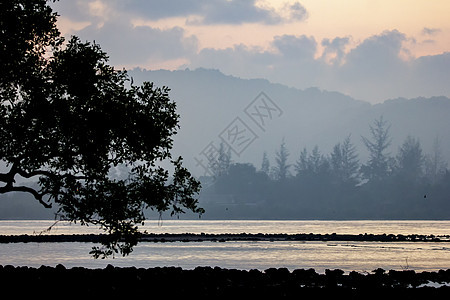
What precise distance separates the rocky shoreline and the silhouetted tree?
8.75ft

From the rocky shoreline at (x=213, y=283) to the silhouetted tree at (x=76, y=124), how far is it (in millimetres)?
2666

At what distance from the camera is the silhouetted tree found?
37156 millimetres

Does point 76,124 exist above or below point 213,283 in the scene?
above

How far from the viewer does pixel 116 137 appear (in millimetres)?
38000

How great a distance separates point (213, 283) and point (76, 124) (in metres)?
10.7

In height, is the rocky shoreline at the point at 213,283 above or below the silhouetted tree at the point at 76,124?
below

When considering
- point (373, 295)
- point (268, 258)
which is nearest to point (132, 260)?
point (268, 258)

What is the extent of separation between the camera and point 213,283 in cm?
3912

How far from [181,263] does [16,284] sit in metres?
36.5

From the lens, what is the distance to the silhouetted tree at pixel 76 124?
37156mm

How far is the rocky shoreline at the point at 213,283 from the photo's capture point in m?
34.2

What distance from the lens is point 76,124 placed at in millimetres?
37062

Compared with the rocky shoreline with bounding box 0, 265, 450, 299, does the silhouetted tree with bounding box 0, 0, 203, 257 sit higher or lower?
higher

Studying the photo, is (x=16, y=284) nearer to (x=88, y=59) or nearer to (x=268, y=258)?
(x=88, y=59)
